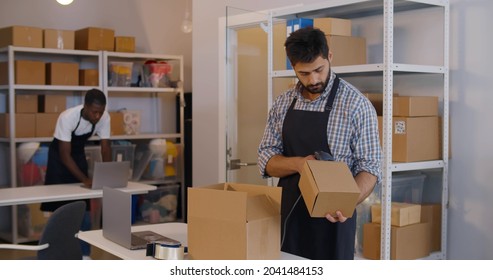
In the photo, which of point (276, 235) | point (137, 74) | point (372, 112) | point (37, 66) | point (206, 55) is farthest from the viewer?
point (137, 74)

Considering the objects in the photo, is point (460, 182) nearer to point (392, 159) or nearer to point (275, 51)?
point (392, 159)

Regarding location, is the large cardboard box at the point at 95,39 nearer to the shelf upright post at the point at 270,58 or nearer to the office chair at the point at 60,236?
the shelf upright post at the point at 270,58

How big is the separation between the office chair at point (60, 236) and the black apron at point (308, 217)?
1.20 m

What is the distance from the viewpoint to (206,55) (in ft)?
19.8

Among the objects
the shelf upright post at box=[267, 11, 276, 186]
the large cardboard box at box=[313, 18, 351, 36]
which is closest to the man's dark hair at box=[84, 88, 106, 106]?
the shelf upright post at box=[267, 11, 276, 186]

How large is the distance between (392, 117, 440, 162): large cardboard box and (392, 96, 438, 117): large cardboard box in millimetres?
28

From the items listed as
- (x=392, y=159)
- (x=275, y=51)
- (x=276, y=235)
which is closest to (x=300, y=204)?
(x=276, y=235)

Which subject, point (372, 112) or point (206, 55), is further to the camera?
point (206, 55)

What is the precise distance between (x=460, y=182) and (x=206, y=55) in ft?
9.16

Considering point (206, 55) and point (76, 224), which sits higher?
point (206, 55)

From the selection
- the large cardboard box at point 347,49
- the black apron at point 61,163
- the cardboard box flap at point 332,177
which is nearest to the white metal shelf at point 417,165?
the large cardboard box at point 347,49

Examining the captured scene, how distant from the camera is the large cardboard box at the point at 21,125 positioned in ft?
21.7

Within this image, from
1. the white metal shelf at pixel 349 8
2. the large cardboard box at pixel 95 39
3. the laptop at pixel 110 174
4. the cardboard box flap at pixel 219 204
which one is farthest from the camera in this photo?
the large cardboard box at pixel 95 39

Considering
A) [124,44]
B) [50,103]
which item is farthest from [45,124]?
[124,44]
